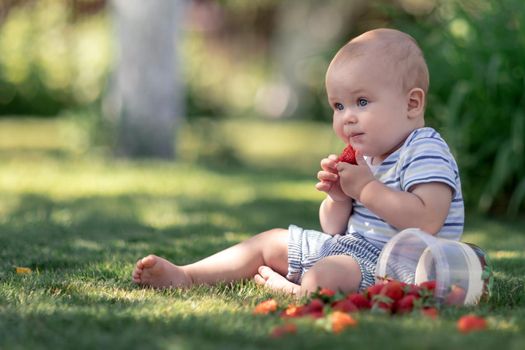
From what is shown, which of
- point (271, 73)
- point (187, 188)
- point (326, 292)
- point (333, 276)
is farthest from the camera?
point (271, 73)

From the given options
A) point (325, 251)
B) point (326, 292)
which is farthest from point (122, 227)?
point (326, 292)

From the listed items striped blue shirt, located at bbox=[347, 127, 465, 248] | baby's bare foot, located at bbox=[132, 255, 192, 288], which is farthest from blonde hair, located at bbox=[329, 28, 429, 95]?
baby's bare foot, located at bbox=[132, 255, 192, 288]

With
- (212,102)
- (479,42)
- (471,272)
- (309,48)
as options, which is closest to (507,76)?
(479,42)

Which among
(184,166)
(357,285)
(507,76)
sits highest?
(507,76)

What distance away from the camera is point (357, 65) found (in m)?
2.93

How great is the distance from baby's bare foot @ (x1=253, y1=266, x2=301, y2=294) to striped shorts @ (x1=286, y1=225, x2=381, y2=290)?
0.07 m

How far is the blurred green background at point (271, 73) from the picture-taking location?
527 cm

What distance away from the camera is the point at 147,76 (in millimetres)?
7723

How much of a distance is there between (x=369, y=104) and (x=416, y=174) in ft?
0.95

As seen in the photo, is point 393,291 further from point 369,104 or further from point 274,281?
point 369,104

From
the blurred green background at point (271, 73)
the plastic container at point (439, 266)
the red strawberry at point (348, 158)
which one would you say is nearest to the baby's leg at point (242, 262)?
the red strawberry at point (348, 158)

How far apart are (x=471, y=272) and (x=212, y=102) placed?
26.1ft

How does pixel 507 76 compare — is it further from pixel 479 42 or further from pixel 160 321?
pixel 160 321

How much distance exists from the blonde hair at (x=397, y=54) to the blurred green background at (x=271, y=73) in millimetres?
2199
